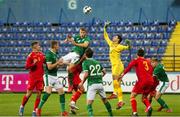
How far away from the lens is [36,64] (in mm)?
17750

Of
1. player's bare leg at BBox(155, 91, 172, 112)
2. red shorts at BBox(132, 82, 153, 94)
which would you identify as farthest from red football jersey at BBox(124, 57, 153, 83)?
player's bare leg at BBox(155, 91, 172, 112)

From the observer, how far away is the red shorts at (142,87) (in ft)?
56.4

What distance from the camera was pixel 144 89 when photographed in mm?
17328

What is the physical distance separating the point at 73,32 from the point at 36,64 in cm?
1857

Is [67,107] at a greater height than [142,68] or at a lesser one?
lesser

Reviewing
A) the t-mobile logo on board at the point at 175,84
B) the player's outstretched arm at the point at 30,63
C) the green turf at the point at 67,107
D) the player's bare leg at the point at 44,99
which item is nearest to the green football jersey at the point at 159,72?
the green turf at the point at 67,107

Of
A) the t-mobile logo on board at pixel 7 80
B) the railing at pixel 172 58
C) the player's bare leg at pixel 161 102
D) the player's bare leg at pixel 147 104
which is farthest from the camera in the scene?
the railing at pixel 172 58

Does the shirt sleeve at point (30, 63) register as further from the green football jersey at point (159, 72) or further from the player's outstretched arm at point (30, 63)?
the green football jersey at point (159, 72)

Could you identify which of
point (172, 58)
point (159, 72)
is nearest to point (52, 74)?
point (159, 72)

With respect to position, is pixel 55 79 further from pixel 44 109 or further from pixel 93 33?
pixel 93 33

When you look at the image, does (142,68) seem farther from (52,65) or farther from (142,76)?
(52,65)

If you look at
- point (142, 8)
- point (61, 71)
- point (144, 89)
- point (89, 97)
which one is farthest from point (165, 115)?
point (142, 8)

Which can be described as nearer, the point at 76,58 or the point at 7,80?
the point at 76,58

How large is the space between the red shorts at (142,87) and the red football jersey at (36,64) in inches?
116
